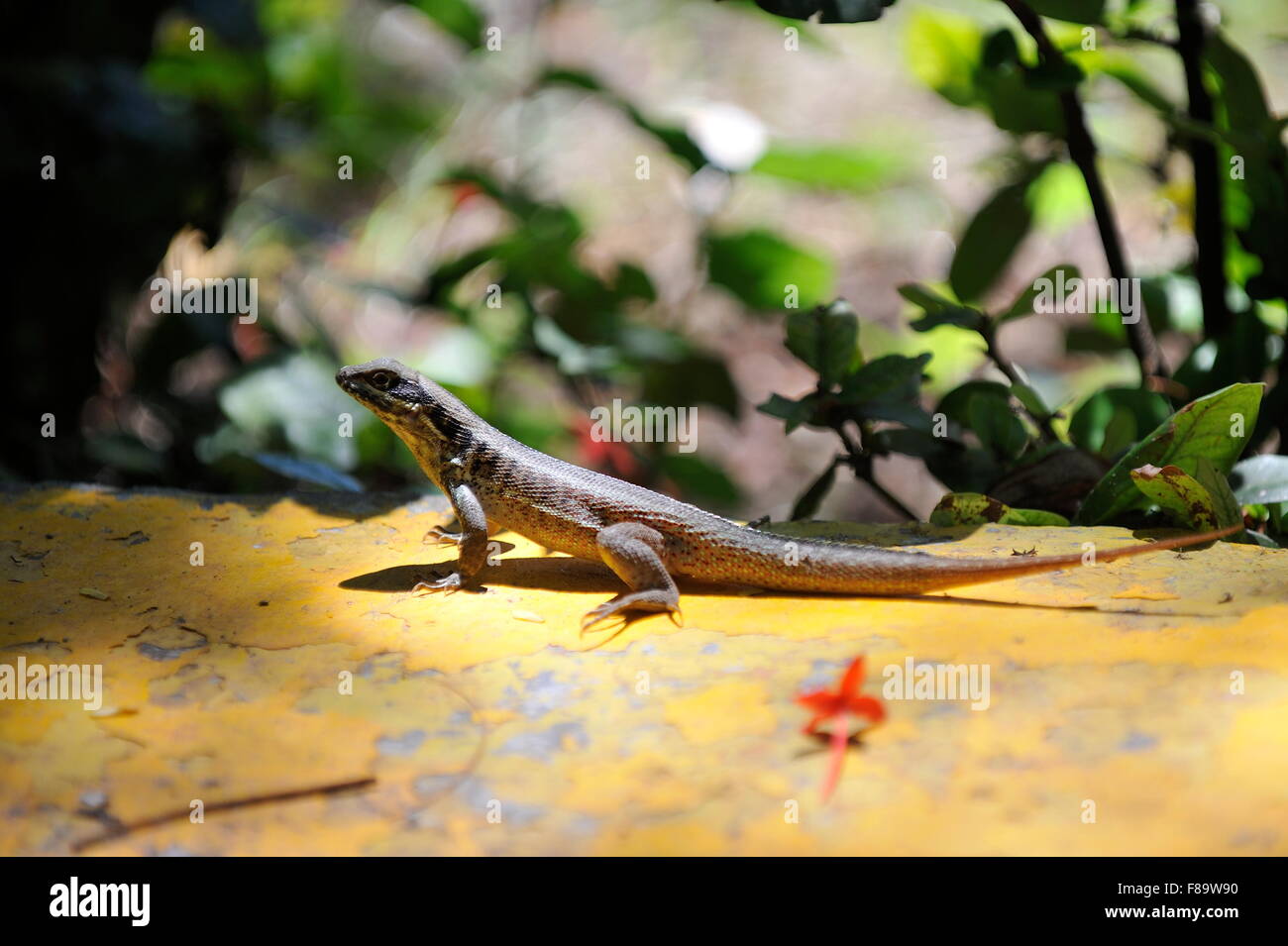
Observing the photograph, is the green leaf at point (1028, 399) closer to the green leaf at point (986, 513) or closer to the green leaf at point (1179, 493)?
the green leaf at point (986, 513)

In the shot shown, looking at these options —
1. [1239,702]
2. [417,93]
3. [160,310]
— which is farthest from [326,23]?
[1239,702]

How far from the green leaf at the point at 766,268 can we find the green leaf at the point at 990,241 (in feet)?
3.65

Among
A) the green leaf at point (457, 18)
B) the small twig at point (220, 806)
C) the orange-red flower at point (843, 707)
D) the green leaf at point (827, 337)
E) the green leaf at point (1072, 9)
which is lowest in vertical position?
the small twig at point (220, 806)

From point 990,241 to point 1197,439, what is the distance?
1.67 m

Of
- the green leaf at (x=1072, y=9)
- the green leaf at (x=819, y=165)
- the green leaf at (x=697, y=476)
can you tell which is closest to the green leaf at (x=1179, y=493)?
the green leaf at (x=1072, y=9)

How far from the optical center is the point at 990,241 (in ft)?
16.3

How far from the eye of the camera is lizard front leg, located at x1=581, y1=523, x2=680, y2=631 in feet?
10.7

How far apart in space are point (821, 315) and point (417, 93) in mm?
7345

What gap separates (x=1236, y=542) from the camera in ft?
11.6

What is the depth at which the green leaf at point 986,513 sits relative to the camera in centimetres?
379

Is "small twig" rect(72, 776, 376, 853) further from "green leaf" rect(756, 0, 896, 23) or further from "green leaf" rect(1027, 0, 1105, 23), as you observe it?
"green leaf" rect(1027, 0, 1105, 23)

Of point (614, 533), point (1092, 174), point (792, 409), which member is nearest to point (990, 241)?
point (1092, 174)

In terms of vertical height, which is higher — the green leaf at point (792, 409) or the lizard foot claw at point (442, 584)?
the green leaf at point (792, 409)

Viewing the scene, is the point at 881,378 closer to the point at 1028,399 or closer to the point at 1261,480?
the point at 1028,399
